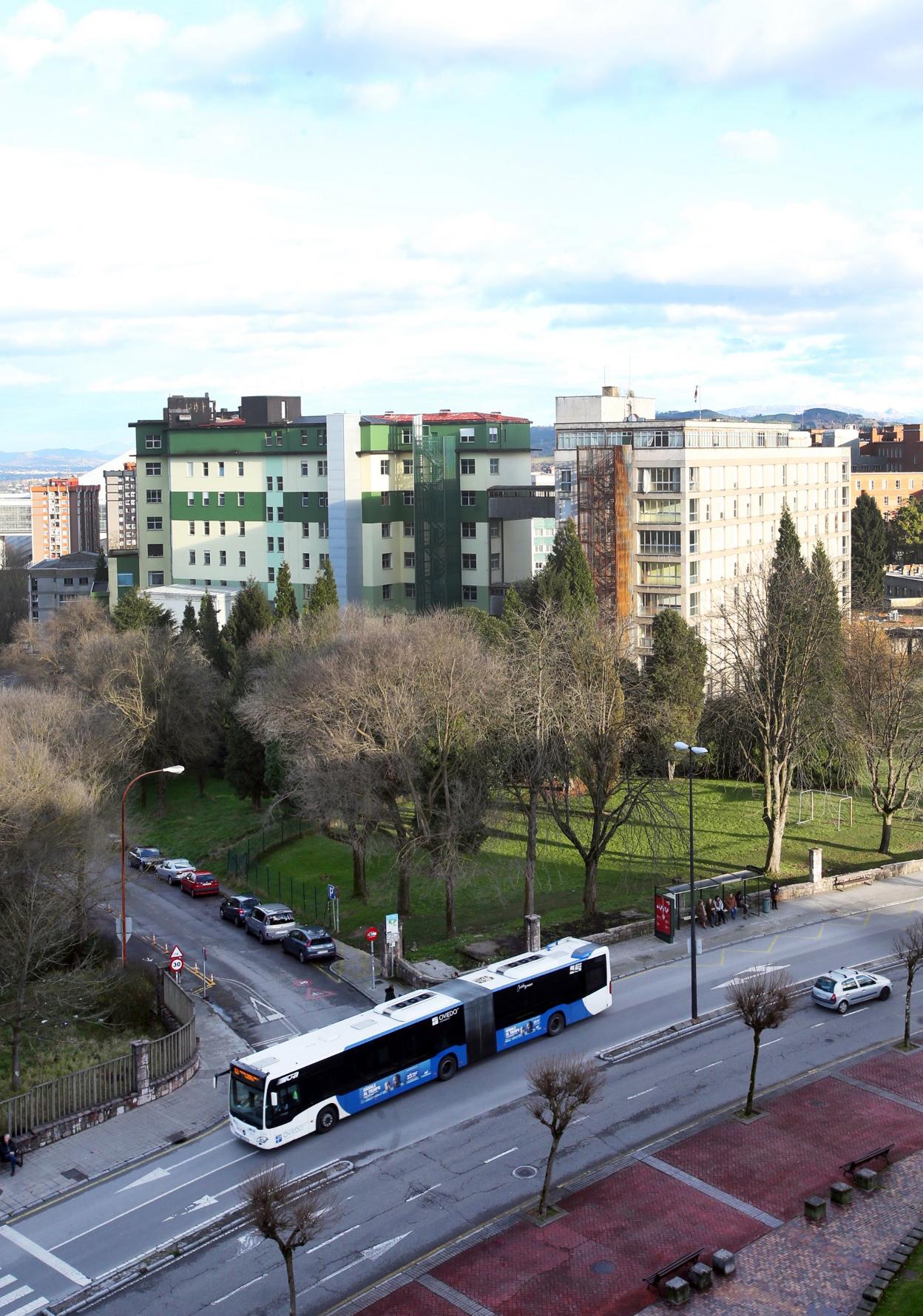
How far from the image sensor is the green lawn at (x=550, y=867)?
4759 centimetres

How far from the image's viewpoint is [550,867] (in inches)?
2142

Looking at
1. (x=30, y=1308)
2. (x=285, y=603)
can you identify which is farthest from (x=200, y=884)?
(x=30, y=1308)

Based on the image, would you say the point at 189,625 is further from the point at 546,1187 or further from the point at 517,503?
the point at 546,1187

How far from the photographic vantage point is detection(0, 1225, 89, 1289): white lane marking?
81.9 ft

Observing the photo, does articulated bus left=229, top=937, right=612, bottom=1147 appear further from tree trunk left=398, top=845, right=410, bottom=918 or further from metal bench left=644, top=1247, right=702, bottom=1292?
metal bench left=644, top=1247, right=702, bottom=1292

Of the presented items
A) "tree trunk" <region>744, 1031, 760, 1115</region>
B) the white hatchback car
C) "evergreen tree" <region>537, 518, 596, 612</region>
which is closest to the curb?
Answer: "tree trunk" <region>744, 1031, 760, 1115</region>

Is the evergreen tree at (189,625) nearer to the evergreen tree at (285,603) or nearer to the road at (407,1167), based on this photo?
the evergreen tree at (285,603)

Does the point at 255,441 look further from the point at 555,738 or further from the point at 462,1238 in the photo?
the point at 462,1238

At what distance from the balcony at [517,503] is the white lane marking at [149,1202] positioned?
2655 inches

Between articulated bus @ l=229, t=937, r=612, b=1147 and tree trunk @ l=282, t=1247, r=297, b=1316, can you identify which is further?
articulated bus @ l=229, t=937, r=612, b=1147

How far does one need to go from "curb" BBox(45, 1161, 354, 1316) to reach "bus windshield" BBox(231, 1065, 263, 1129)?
192 cm

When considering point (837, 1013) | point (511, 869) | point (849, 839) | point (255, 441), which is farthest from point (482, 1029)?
point (255, 441)

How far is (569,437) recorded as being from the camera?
8144 cm

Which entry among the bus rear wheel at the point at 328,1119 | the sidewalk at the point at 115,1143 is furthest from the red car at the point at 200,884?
the bus rear wheel at the point at 328,1119
